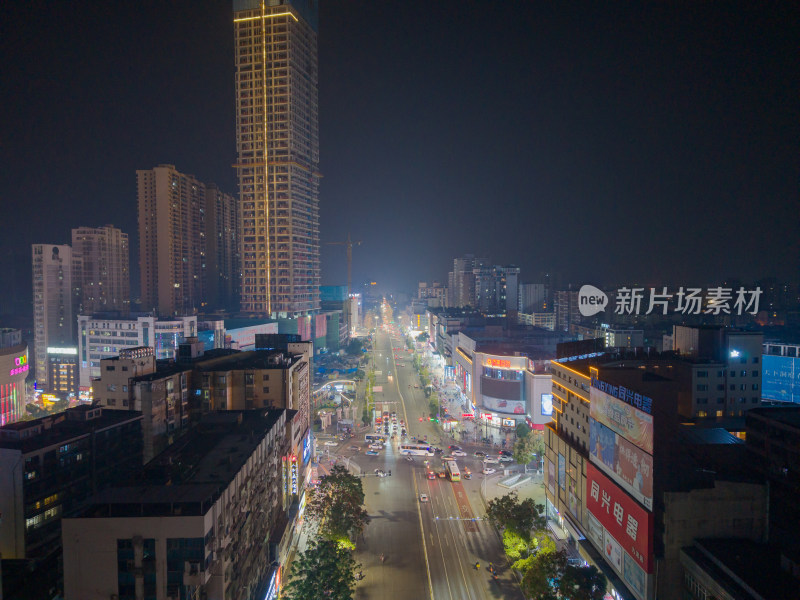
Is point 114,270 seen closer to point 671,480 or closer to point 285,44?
point 285,44

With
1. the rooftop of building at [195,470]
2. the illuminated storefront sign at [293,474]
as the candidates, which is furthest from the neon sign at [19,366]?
the illuminated storefront sign at [293,474]

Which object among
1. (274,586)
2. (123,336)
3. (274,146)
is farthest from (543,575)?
(274,146)

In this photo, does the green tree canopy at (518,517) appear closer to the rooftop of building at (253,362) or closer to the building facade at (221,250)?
the rooftop of building at (253,362)

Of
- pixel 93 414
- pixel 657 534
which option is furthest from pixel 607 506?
pixel 93 414

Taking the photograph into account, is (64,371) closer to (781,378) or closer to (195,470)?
(195,470)

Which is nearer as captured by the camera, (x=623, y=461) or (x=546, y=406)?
(x=623, y=461)

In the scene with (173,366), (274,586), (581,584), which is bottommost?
(274,586)
